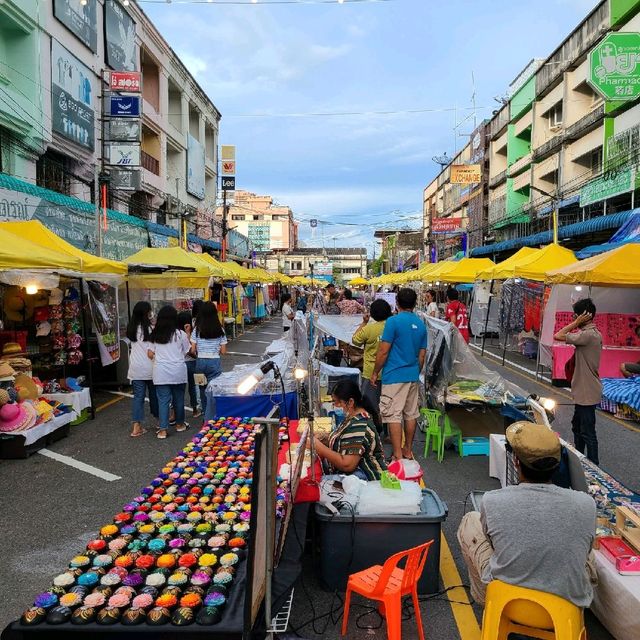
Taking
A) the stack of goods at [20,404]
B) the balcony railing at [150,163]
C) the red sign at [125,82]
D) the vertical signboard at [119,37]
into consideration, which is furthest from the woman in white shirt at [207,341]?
the balcony railing at [150,163]

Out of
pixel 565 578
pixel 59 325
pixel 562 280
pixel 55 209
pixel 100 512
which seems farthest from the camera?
pixel 55 209

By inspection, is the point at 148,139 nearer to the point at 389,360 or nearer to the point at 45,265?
the point at 45,265

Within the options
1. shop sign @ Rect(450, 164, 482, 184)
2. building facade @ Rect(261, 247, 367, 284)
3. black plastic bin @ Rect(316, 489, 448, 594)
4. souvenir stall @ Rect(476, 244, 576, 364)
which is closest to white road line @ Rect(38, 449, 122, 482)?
black plastic bin @ Rect(316, 489, 448, 594)

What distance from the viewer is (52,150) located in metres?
15.7

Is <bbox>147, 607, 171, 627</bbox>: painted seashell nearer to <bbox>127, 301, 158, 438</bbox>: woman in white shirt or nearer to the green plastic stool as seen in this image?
the green plastic stool

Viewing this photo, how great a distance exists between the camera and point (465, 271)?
17.5 metres

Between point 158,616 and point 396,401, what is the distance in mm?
4010

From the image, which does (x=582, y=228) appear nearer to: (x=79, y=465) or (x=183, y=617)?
(x=79, y=465)

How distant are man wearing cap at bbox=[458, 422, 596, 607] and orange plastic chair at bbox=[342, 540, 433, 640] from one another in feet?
1.61

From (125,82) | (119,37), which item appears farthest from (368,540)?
(119,37)

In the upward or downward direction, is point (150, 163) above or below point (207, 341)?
above

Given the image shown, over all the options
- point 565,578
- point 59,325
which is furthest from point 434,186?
point 565,578

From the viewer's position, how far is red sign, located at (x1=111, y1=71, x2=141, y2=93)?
17.1 meters

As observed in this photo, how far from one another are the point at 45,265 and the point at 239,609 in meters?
5.54
